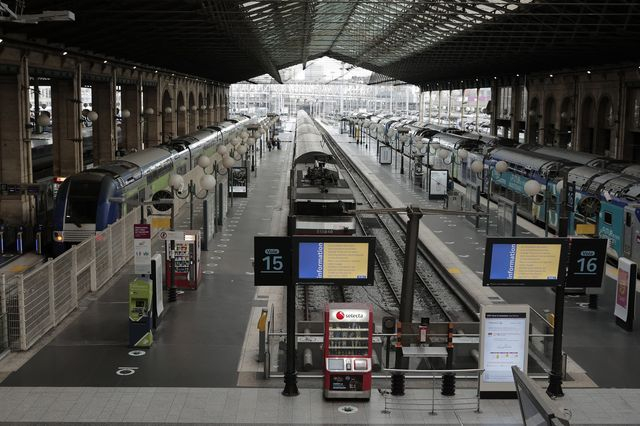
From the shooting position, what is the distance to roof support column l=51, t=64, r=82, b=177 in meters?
35.4

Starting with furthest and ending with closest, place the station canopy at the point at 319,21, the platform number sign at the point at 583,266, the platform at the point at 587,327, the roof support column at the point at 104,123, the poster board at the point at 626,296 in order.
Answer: the roof support column at the point at 104,123, the station canopy at the point at 319,21, the poster board at the point at 626,296, the platform at the point at 587,327, the platform number sign at the point at 583,266

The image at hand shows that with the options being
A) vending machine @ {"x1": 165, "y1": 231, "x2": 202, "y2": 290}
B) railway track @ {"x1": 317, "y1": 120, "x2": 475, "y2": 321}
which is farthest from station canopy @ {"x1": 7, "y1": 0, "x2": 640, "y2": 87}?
railway track @ {"x1": 317, "y1": 120, "x2": 475, "y2": 321}

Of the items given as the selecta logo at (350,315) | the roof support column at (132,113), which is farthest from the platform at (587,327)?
the roof support column at (132,113)

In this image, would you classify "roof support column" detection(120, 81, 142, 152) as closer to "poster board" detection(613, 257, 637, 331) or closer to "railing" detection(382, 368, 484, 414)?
"poster board" detection(613, 257, 637, 331)

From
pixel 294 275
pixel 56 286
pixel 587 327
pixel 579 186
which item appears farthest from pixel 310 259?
pixel 579 186

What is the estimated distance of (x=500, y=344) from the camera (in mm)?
14148

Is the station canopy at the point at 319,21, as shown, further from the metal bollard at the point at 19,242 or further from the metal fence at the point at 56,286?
the metal fence at the point at 56,286

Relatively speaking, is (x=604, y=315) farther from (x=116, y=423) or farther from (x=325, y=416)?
(x=116, y=423)

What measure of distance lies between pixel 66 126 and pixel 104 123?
7.03m

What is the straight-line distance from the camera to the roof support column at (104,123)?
42438 millimetres

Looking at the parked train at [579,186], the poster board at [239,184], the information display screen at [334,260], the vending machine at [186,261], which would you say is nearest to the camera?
the information display screen at [334,260]

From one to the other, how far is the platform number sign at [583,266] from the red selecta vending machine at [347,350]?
12.1 feet

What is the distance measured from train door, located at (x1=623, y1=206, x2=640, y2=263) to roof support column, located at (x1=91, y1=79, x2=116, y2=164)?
26.8 metres

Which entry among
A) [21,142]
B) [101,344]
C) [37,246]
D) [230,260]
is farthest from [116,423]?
[21,142]
